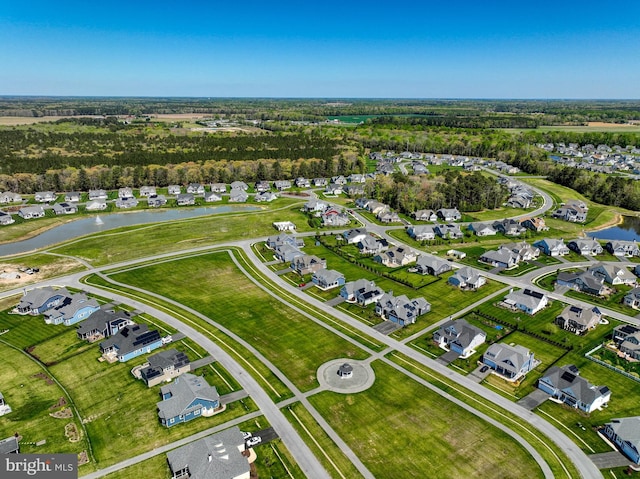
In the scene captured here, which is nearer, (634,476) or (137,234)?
(634,476)

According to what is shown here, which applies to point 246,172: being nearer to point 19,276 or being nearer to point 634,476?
point 19,276

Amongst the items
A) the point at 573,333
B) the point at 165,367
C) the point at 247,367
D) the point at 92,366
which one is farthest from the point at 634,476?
the point at 92,366

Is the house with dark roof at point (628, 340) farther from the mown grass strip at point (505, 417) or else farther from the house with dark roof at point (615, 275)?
the mown grass strip at point (505, 417)

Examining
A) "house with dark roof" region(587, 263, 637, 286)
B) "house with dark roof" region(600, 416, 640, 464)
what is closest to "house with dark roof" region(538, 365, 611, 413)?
"house with dark roof" region(600, 416, 640, 464)

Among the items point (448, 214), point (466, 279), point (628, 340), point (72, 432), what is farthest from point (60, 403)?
point (448, 214)

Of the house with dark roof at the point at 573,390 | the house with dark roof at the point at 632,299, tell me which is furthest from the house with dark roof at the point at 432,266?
the house with dark roof at the point at 573,390

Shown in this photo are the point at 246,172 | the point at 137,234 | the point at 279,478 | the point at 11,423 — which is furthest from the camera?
the point at 246,172

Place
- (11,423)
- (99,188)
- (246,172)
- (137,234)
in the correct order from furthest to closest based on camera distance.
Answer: (246,172) < (99,188) < (137,234) < (11,423)

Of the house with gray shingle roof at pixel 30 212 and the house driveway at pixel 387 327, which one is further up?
the house with gray shingle roof at pixel 30 212
